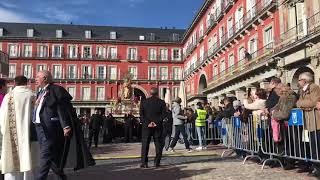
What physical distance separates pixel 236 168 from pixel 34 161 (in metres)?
3.93

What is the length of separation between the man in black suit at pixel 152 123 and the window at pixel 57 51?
56.1 metres

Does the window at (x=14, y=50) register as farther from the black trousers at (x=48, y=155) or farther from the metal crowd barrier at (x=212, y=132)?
the black trousers at (x=48, y=155)

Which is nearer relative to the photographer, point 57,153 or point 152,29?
point 57,153

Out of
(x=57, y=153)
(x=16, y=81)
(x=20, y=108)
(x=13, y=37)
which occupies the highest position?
(x=13, y=37)

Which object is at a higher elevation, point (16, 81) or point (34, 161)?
point (16, 81)

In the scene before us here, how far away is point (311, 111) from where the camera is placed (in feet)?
20.8

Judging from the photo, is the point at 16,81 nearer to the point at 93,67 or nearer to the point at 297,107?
the point at 297,107

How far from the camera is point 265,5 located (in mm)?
25562

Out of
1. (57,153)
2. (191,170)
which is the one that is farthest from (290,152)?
(57,153)

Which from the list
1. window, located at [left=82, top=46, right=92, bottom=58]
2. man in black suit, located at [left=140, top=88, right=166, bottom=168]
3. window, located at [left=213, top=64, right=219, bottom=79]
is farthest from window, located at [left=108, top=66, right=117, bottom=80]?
man in black suit, located at [left=140, top=88, right=166, bottom=168]

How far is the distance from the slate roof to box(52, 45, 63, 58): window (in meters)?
1.89

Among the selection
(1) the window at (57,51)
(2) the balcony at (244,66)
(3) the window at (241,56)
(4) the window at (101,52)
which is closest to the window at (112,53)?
(4) the window at (101,52)

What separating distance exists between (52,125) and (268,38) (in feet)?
73.6

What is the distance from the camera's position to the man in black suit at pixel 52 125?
17.2ft
